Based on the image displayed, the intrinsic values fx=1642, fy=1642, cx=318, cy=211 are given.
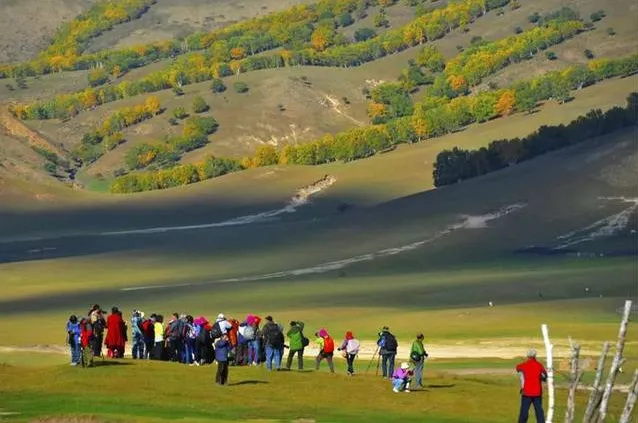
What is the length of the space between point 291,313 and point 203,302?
1460cm

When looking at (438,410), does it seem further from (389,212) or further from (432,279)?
(389,212)

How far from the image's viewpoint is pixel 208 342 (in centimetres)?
4988

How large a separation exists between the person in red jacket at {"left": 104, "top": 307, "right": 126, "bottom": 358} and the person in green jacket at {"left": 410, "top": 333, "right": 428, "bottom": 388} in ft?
30.7

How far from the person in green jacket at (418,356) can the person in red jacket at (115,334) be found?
369 inches

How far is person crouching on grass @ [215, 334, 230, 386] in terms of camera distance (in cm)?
4425

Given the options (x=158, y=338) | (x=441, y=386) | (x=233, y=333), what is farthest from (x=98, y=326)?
(x=441, y=386)

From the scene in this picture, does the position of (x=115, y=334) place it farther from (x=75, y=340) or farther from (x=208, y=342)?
(x=208, y=342)

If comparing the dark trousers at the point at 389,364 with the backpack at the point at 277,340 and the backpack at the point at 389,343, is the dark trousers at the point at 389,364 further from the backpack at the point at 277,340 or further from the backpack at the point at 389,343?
the backpack at the point at 277,340

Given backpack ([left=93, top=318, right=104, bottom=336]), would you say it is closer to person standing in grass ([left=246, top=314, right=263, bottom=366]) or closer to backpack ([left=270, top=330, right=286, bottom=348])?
person standing in grass ([left=246, top=314, right=263, bottom=366])

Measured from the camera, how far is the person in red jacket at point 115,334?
164ft

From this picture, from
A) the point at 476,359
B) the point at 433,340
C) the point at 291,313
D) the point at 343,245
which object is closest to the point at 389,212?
the point at 343,245

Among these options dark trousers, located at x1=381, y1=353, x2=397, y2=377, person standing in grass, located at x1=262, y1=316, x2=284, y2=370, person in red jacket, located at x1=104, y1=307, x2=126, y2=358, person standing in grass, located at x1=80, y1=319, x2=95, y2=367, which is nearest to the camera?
person standing in grass, located at x1=80, y1=319, x2=95, y2=367

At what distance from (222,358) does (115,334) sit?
24.2 feet

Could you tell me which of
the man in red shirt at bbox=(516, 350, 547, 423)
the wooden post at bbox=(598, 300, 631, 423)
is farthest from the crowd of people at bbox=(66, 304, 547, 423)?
the wooden post at bbox=(598, 300, 631, 423)
